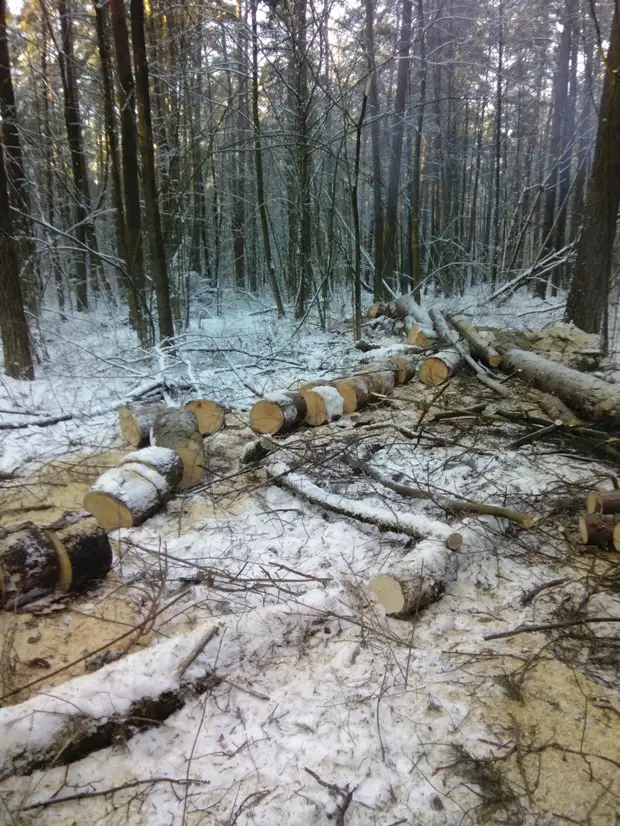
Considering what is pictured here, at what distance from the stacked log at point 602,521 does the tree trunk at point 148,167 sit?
690cm

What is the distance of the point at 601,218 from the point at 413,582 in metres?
7.51

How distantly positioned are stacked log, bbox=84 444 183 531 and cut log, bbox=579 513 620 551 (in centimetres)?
322

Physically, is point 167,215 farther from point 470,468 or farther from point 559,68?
point 559,68

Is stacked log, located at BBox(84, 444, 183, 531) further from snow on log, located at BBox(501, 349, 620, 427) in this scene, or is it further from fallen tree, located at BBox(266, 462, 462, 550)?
snow on log, located at BBox(501, 349, 620, 427)

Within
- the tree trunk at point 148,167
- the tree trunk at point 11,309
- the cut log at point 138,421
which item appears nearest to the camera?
the cut log at point 138,421

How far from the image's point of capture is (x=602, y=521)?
3314 millimetres

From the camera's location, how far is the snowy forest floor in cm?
191

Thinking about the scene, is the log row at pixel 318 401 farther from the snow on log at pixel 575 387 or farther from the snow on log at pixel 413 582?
the snow on log at pixel 413 582

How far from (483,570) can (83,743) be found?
95.2 inches

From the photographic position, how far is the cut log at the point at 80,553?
3.12 metres

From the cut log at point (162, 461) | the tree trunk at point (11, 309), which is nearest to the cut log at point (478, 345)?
the cut log at point (162, 461)

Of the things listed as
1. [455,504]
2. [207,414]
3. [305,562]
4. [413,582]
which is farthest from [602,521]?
[207,414]

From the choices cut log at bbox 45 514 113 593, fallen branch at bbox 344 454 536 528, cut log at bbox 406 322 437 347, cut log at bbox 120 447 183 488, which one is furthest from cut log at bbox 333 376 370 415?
cut log at bbox 45 514 113 593

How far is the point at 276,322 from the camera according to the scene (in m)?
13.5
